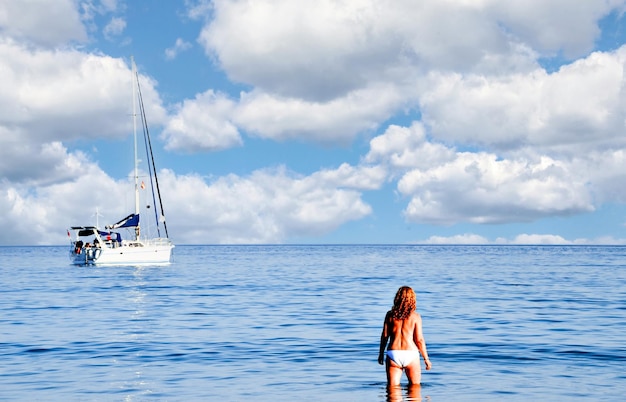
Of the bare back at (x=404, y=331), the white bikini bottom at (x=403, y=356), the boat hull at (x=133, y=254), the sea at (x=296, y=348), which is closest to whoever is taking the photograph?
the bare back at (x=404, y=331)

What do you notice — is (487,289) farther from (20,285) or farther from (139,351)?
(20,285)

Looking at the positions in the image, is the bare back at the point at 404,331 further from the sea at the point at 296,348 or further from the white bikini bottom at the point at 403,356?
the sea at the point at 296,348

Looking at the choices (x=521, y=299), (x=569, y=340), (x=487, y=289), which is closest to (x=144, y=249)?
(x=487, y=289)

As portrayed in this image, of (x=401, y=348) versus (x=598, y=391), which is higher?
(x=401, y=348)

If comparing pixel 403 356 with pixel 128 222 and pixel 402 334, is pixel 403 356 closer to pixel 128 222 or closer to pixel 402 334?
pixel 402 334

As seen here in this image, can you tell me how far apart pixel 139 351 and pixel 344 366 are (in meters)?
6.56

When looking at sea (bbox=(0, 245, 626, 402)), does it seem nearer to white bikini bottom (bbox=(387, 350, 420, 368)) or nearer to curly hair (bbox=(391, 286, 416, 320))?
white bikini bottom (bbox=(387, 350, 420, 368))

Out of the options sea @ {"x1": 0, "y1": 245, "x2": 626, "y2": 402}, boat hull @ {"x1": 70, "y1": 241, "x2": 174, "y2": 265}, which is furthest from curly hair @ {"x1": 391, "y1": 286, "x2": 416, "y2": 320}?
boat hull @ {"x1": 70, "y1": 241, "x2": 174, "y2": 265}

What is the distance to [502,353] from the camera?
20.1 meters

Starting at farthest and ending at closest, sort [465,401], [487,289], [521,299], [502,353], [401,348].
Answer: [487,289] → [521,299] → [502,353] → [465,401] → [401,348]

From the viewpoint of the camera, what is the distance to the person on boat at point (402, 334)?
1270 cm

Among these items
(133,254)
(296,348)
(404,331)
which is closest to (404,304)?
(404,331)

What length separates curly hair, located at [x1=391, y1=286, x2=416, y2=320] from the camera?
41.5 feet

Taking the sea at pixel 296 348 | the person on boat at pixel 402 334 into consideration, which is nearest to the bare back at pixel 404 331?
the person on boat at pixel 402 334
